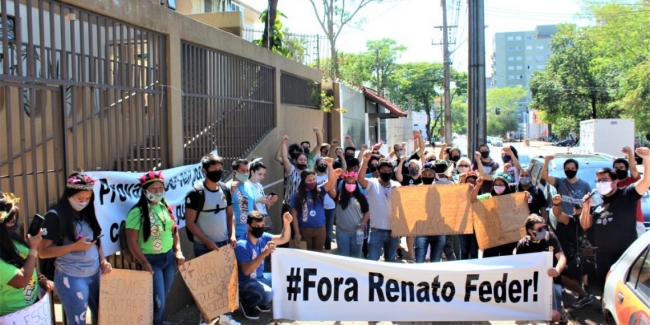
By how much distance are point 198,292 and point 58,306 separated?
147 cm

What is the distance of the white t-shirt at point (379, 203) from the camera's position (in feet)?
23.7

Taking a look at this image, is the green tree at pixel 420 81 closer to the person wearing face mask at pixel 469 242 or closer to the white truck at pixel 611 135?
the white truck at pixel 611 135

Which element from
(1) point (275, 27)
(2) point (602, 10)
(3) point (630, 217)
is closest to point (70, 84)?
(3) point (630, 217)

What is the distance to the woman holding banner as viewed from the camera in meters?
3.86

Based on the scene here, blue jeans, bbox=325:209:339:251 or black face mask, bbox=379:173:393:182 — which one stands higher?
black face mask, bbox=379:173:393:182

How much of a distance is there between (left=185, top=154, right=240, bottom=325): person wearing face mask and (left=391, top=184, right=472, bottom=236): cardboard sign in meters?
2.29

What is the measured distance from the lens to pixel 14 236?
4.05 m

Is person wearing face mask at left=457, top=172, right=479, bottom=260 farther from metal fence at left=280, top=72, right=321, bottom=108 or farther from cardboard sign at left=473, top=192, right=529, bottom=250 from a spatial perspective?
metal fence at left=280, top=72, right=321, bottom=108

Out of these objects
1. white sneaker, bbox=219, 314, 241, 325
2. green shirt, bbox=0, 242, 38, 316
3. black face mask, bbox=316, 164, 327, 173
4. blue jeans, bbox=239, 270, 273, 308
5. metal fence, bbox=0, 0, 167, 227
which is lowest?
white sneaker, bbox=219, 314, 241, 325

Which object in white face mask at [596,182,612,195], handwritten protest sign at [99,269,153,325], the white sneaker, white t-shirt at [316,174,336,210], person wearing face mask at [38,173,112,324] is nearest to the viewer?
person wearing face mask at [38,173,112,324]

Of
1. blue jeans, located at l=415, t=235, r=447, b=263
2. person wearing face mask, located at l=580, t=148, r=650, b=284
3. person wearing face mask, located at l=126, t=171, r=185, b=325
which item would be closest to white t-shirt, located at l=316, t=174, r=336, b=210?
blue jeans, located at l=415, t=235, r=447, b=263

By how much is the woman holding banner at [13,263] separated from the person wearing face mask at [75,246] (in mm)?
328

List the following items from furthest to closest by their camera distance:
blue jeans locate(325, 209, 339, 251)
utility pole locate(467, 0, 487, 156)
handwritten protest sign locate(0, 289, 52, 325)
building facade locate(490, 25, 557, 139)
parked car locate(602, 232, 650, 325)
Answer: building facade locate(490, 25, 557, 139), utility pole locate(467, 0, 487, 156), blue jeans locate(325, 209, 339, 251), parked car locate(602, 232, 650, 325), handwritten protest sign locate(0, 289, 52, 325)

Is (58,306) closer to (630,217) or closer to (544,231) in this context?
(544,231)
